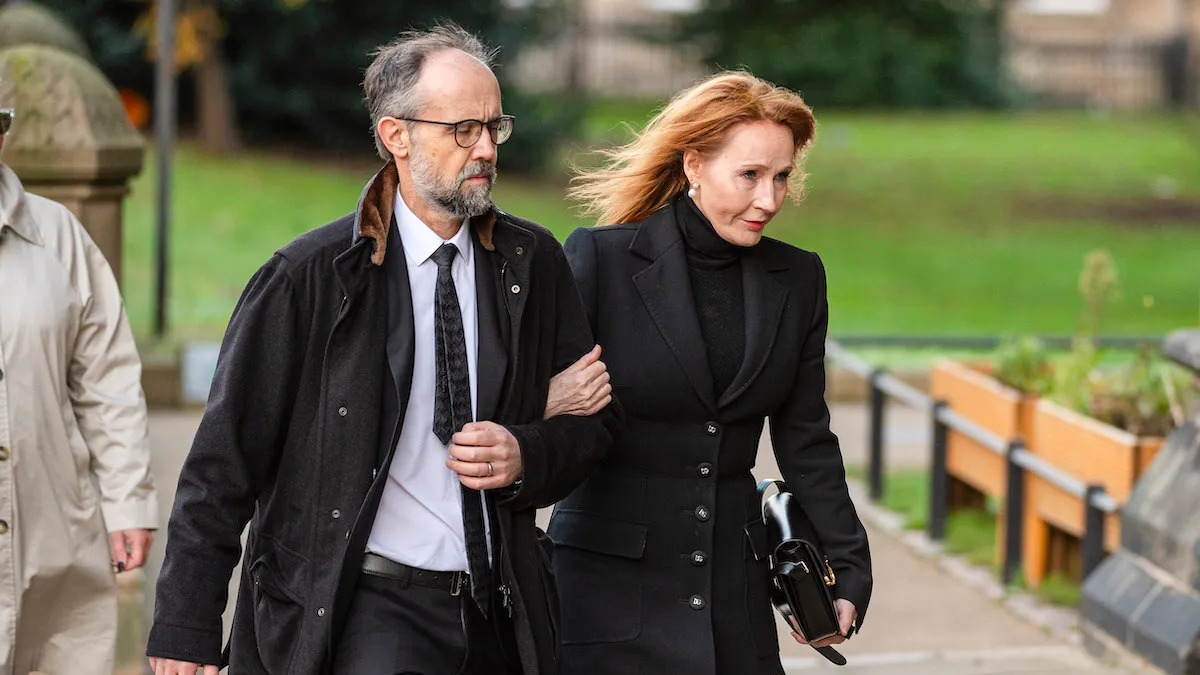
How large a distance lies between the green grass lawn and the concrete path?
6979mm

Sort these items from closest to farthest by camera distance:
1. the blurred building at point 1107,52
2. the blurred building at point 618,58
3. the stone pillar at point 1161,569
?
1. the stone pillar at point 1161,569
2. the blurred building at point 618,58
3. the blurred building at point 1107,52

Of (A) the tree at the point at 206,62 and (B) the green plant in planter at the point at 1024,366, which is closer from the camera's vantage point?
(B) the green plant in planter at the point at 1024,366

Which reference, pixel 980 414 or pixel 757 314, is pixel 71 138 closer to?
pixel 757 314

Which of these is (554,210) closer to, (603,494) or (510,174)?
(510,174)

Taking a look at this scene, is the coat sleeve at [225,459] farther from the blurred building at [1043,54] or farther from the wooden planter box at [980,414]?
the blurred building at [1043,54]

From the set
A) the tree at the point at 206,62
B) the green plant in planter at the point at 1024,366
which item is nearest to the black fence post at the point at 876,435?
the green plant in planter at the point at 1024,366

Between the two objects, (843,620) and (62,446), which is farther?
(62,446)

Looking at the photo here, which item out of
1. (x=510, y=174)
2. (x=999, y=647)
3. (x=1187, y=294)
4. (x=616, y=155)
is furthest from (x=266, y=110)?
(x=616, y=155)

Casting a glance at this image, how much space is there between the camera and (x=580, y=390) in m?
4.06

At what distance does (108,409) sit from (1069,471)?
16.5 ft

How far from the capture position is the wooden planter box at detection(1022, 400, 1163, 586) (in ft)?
25.8

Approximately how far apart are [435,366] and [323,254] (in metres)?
0.31

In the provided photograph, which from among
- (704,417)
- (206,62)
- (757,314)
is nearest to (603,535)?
(704,417)

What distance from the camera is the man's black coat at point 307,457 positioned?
12.2 ft
